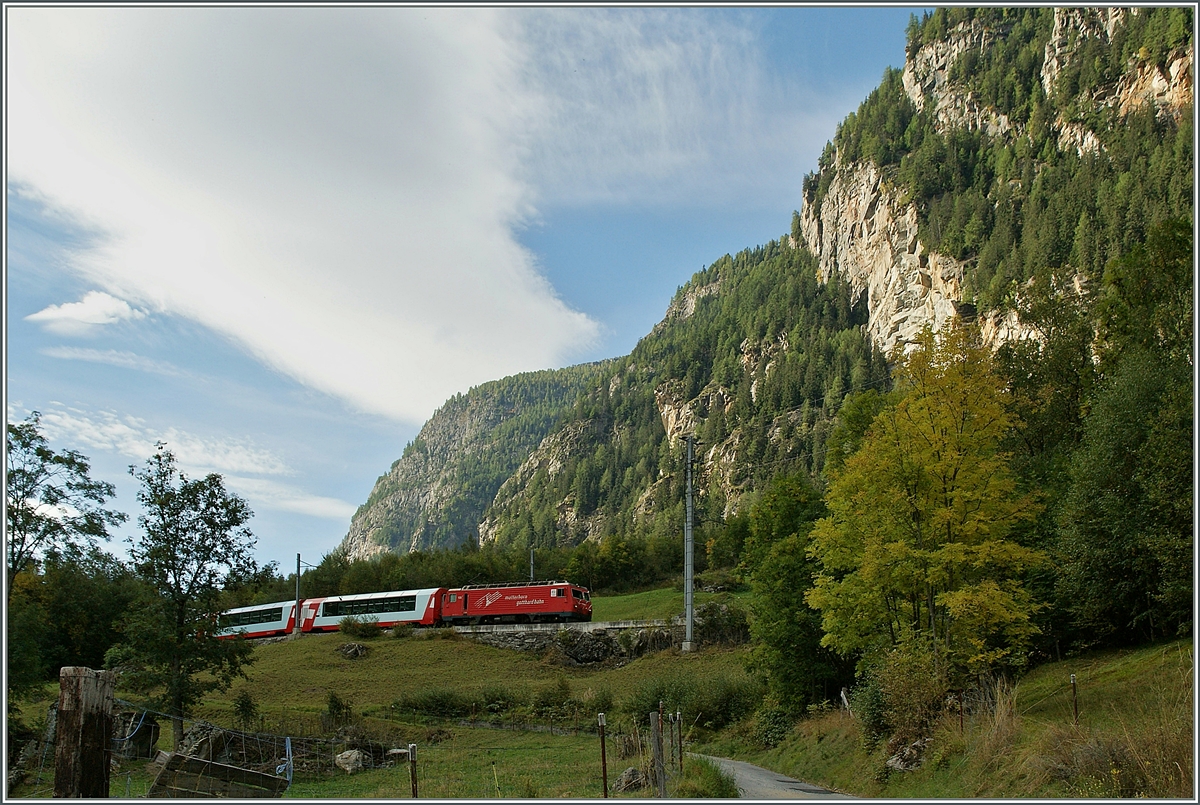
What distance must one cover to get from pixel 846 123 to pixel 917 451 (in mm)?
181742

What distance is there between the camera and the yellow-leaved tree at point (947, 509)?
15633mm

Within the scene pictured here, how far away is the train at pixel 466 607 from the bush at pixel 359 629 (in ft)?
3.88

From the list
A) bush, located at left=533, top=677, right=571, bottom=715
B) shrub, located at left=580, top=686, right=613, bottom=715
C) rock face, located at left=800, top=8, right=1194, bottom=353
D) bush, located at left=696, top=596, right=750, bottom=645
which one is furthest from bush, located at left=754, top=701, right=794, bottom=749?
rock face, located at left=800, top=8, right=1194, bottom=353

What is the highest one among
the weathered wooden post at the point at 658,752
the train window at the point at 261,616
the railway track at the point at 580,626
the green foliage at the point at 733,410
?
the green foliage at the point at 733,410

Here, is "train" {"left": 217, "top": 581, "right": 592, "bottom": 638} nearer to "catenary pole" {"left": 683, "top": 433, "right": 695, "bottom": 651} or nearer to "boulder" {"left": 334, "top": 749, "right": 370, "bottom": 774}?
"catenary pole" {"left": 683, "top": 433, "right": 695, "bottom": 651}

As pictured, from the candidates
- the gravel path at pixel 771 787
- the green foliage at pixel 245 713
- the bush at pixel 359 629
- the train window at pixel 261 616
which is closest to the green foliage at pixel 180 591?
the green foliage at pixel 245 713

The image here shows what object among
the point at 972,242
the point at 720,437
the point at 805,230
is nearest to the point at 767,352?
the point at 720,437

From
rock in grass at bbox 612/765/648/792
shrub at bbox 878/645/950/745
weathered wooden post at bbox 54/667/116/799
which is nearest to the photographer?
weathered wooden post at bbox 54/667/116/799

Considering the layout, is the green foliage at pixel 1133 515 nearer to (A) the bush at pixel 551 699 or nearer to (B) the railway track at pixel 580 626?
(A) the bush at pixel 551 699

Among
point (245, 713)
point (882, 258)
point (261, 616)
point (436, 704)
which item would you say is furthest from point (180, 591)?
point (882, 258)

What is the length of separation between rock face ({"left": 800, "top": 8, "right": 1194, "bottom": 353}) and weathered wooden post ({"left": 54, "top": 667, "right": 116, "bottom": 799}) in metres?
87.2

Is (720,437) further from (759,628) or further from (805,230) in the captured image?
(759,628)

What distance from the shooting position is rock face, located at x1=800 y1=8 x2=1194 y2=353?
96.6 m

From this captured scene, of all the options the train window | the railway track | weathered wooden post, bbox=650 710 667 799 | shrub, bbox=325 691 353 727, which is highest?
weathered wooden post, bbox=650 710 667 799
